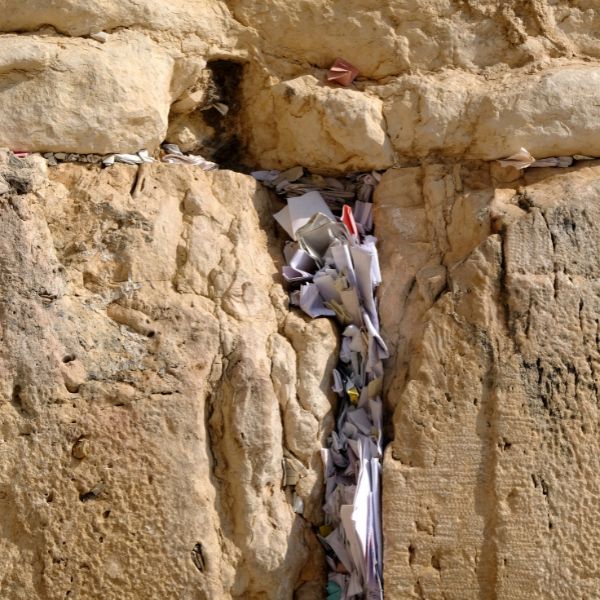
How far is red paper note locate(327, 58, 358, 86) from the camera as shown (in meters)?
4.32

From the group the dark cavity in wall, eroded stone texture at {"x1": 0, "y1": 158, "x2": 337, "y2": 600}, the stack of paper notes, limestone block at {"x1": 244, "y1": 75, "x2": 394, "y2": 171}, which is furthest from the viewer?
the dark cavity in wall

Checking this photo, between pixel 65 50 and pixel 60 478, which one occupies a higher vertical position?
pixel 65 50

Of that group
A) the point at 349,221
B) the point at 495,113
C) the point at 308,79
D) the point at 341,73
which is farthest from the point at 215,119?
the point at 495,113

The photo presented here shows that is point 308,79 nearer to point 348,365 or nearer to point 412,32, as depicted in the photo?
point 412,32

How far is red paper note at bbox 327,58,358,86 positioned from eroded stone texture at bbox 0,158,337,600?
27.4 inches

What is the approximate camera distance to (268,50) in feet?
14.4

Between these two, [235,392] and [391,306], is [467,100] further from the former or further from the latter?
[235,392]

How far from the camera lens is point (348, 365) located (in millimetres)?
4094

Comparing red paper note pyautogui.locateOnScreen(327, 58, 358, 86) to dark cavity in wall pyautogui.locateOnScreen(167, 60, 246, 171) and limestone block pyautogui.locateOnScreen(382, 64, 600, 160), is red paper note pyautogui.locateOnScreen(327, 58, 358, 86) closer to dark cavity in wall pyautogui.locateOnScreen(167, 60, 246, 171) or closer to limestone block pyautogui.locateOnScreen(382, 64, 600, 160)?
limestone block pyautogui.locateOnScreen(382, 64, 600, 160)

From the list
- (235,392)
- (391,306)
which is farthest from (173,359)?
(391,306)

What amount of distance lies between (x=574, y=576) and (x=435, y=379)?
78 cm

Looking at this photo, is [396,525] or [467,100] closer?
[396,525]

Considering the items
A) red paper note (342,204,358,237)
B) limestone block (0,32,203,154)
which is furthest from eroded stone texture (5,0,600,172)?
red paper note (342,204,358,237)

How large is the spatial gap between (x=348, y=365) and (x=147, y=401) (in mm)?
765
